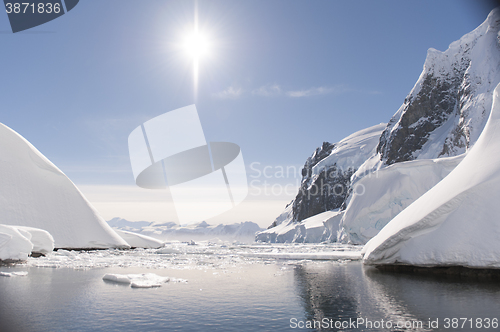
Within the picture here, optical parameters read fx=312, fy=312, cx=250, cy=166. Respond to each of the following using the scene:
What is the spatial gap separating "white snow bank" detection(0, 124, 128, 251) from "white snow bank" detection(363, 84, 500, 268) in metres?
30.7

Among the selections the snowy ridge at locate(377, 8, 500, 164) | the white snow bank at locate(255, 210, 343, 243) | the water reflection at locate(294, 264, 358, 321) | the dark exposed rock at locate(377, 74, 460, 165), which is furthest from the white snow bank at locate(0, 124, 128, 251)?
the dark exposed rock at locate(377, 74, 460, 165)

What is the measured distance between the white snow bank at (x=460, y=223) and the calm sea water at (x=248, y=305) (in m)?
1.05

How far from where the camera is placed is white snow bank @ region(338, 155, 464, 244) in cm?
3725

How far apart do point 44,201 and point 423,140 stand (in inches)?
2583

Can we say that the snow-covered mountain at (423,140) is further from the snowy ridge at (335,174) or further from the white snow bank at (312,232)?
the white snow bank at (312,232)

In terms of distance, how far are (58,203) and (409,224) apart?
35.1 m

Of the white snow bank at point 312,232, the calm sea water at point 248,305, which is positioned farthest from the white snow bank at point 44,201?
the white snow bank at point 312,232

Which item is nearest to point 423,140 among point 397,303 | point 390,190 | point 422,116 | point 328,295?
point 422,116

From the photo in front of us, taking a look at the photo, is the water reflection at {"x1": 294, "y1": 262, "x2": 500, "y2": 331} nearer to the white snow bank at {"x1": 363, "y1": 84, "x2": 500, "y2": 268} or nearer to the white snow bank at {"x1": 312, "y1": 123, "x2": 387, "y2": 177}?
the white snow bank at {"x1": 363, "y1": 84, "x2": 500, "y2": 268}

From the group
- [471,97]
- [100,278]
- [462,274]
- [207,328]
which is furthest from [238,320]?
[471,97]

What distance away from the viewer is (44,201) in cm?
3375

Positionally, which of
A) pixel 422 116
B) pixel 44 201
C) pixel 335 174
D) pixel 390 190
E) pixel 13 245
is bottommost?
pixel 13 245

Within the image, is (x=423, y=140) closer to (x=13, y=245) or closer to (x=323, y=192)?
(x=323, y=192)

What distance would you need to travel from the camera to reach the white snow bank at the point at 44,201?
1251 inches
